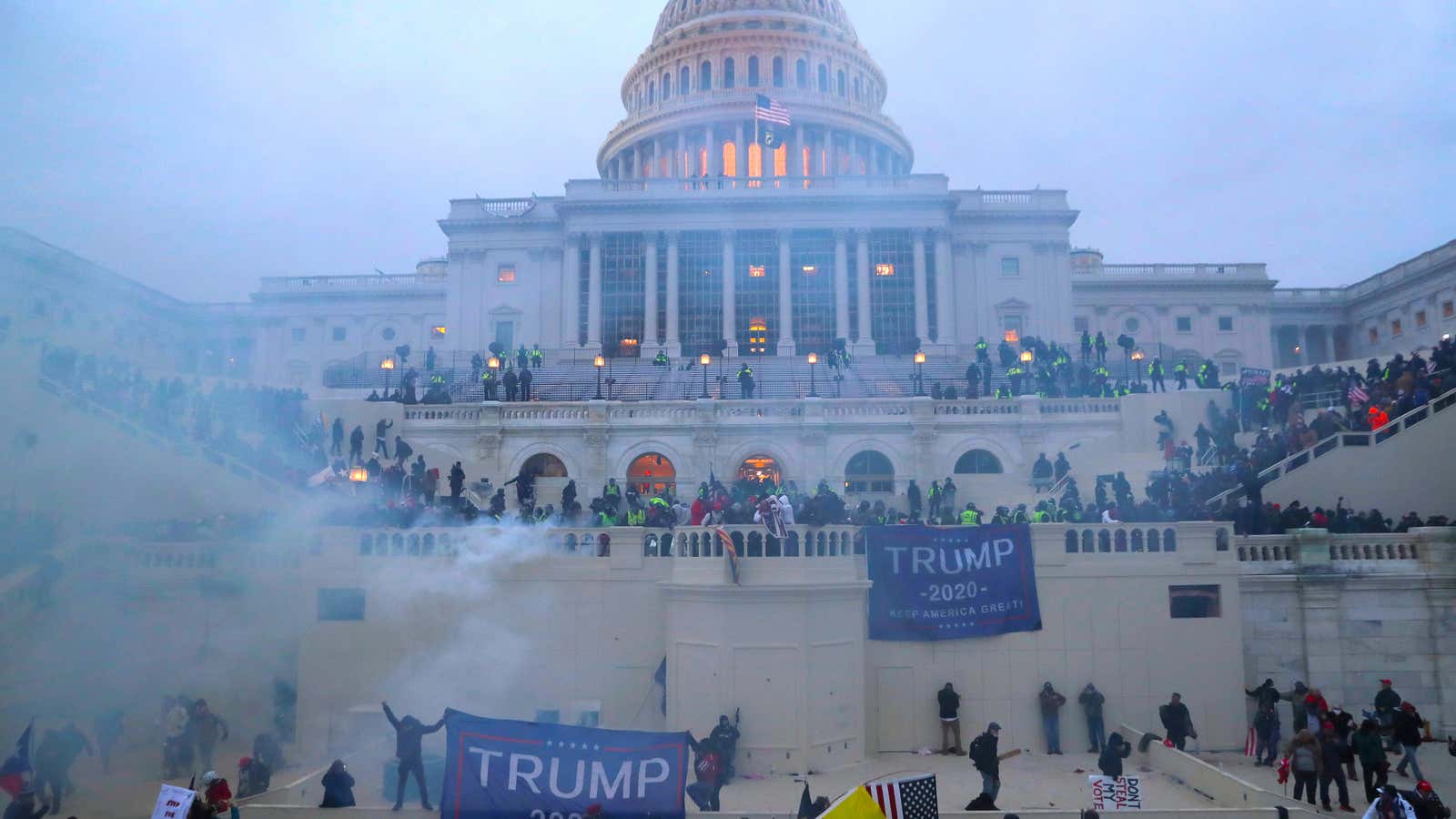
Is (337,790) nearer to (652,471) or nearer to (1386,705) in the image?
(1386,705)

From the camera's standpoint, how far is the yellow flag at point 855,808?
358 inches

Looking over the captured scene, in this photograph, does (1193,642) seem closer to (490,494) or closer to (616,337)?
(490,494)

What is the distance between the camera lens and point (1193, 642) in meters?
20.2

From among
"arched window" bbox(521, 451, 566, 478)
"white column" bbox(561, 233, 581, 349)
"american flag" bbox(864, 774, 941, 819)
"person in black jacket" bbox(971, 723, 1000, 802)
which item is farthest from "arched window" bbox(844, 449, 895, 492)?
"white column" bbox(561, 233, 581, 349)

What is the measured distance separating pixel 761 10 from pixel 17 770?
270 feet

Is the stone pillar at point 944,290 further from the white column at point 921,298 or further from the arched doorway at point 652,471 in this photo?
the arched doorway at point 652,471

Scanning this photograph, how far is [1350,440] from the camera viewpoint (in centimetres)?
2656

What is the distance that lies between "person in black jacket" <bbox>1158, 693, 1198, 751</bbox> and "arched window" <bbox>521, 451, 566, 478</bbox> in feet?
74.1

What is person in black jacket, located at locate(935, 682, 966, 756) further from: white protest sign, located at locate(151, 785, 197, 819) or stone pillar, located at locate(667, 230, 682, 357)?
stone pillar, located at locate(667, 230, 682, 357)

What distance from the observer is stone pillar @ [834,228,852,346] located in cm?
6066

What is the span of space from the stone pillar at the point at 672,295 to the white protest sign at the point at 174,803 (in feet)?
159

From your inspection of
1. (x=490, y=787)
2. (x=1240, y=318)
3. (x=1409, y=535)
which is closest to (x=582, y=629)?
(x=490, y=787)

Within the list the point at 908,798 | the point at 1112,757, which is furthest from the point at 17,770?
the point at 1112,757

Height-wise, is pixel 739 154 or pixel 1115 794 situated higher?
pixel 739 154
